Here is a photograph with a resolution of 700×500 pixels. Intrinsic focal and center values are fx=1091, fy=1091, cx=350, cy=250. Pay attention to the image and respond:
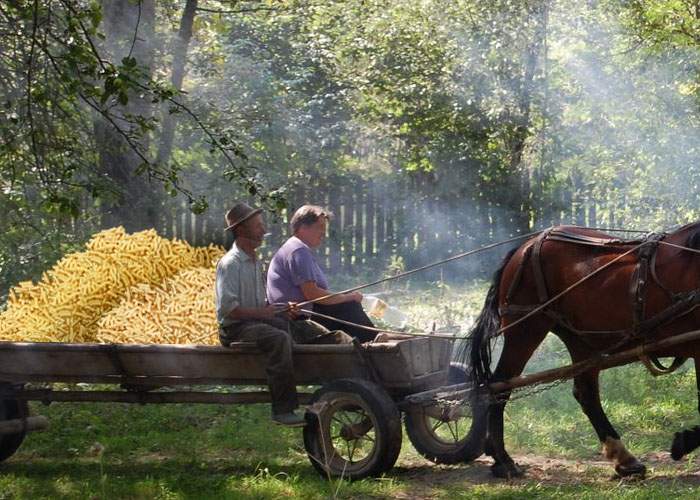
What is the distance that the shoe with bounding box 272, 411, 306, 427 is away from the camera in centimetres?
675

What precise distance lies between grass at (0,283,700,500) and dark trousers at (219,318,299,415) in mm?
470

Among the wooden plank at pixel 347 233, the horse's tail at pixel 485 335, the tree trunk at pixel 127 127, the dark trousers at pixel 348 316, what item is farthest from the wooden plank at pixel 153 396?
the wooden plank at pixel 347 233

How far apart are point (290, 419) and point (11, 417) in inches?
88.2

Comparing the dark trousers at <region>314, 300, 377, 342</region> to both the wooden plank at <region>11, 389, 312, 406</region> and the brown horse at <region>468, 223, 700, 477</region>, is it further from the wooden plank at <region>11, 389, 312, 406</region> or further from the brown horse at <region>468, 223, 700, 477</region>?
the brown horse at <region>468, 223, 700, 477</region>

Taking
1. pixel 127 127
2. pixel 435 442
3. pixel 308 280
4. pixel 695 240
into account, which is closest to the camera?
pixel 695 240

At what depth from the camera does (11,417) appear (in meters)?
7.73

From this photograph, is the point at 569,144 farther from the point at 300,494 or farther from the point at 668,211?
the point at 300,494

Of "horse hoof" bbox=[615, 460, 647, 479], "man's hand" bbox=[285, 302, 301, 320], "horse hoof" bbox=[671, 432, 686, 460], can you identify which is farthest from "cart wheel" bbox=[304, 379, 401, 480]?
"horse hoof" bbox=[671, 432, 686, 460]

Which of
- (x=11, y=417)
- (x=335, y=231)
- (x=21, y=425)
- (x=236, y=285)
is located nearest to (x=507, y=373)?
(x=236, y=285)

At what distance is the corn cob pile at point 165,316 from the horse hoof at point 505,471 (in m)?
2.22

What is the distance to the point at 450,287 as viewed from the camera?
1445cm

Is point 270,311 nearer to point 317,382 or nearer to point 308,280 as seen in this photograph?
point 308,280

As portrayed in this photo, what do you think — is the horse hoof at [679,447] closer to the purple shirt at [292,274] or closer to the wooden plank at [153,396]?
the wooden plank at [153,396]

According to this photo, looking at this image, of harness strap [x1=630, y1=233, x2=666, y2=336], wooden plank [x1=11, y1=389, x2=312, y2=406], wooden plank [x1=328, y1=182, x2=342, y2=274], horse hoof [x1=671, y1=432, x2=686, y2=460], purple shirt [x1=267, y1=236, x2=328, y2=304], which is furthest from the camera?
wooden plank [x1=328, y1=182, x2=342, y2=274]
